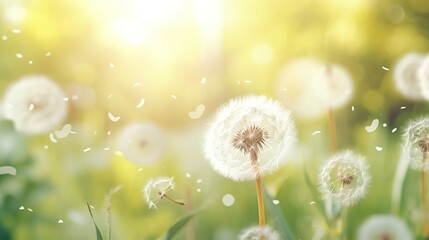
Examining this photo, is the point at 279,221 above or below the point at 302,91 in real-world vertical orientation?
below

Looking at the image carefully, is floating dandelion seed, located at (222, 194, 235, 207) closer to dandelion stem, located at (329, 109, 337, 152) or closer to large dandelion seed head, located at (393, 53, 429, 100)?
dandelion stem, located at (329, 109, 337, 152)

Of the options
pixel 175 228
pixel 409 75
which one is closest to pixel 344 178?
pixel 175 228

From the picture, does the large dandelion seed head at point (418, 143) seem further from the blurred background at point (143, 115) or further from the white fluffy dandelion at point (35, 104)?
the white fluffy dandelion at point (35, 104)

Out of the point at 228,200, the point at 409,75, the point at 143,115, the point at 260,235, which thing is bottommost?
the point at 260,235

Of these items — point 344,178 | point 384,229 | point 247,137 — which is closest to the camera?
point 247,137

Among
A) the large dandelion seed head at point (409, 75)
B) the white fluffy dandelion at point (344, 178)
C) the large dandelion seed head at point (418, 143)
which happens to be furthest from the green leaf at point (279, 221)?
the large dandelion seed head at point (409, 75)

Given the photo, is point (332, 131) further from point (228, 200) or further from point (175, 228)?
point (175, 228)

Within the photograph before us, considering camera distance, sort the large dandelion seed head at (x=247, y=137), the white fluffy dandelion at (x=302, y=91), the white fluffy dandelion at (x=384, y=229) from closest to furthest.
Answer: the large dandelion seed head at (x=247, y=137), the white fluffy dandelion at (x=384, y=229), the white fluffy dandelion at (x=302, y=91)

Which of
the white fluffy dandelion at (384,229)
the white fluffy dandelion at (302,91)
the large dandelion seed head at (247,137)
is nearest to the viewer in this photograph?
the large dandelion seed head at (247,137)
